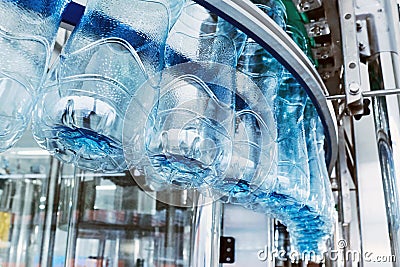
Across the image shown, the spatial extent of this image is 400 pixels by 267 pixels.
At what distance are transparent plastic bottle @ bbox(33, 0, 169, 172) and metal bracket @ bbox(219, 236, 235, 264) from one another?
0.66 metres

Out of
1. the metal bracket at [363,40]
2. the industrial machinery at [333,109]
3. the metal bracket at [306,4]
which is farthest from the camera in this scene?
the metal bracket at [363,40]

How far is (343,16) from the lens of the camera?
71cm

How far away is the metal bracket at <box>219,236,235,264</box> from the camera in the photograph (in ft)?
3.30

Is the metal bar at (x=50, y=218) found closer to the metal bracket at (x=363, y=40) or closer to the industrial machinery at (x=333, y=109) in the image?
the industrial machinery at (x=333, y=109)

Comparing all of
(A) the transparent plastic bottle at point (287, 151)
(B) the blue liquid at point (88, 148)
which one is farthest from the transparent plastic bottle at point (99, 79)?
(A) the transparent plastic bottle at point (287, 151)

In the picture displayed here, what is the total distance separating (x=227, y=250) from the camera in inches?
39.9

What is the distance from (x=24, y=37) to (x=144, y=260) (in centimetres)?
226

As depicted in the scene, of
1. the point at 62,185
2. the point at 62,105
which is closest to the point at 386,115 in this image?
the point at 62,105

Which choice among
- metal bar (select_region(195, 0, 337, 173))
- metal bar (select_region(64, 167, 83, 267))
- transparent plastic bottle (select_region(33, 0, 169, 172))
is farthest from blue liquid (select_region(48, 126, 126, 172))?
metal bar (select_region(64, 167, 83, 267))

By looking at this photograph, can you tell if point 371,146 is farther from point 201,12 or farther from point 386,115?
point 201,12

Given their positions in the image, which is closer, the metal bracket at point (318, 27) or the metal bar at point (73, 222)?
the metal bracket at point (318, 27)

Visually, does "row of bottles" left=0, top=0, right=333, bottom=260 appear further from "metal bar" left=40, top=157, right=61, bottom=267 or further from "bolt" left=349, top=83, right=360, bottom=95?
"metal bar" left=40, top=157, right=61, bottom=267

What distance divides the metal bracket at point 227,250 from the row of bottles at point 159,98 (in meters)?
0.49

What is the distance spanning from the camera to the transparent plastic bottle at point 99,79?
0.33 m
